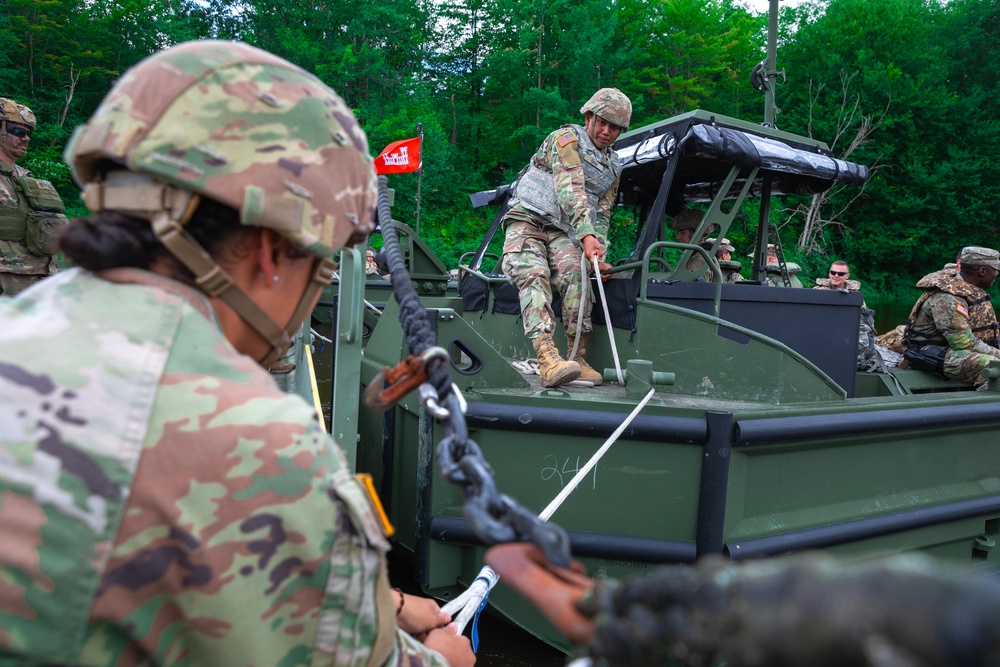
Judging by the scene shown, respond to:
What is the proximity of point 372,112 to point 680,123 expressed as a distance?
21.7m

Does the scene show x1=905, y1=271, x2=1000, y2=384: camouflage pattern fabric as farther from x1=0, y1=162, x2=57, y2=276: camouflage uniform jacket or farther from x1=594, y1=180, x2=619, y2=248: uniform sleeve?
x1=0, y1=162, x2=57, y2=276: camouflage uniform jacket

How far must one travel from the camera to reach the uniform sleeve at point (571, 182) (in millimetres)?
3992

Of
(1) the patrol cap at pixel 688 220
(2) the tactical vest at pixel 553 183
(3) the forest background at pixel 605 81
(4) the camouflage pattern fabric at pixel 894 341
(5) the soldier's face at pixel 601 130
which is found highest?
(3) the forest background at pixel 605 81

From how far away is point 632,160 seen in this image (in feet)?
15.6

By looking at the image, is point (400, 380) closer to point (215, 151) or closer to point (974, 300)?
point (215, 151)

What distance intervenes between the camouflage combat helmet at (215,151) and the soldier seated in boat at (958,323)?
546cm

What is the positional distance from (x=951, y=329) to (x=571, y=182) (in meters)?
3.30

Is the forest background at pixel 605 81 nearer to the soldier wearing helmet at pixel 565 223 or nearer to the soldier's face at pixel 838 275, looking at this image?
the soldier's face at pixel 838 275

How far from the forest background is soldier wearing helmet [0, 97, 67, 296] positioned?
42.4 ft

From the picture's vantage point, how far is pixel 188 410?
0.91 m

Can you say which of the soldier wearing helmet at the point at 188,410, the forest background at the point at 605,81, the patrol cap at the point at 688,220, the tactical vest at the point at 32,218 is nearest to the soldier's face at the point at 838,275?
the patrol cap at the point at 688,220

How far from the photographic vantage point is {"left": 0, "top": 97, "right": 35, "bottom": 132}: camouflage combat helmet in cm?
502

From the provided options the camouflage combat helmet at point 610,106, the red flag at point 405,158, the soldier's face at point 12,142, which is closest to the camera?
the camouflage combat helmet at point 610,106

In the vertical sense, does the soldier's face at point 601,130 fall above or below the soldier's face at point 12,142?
above
